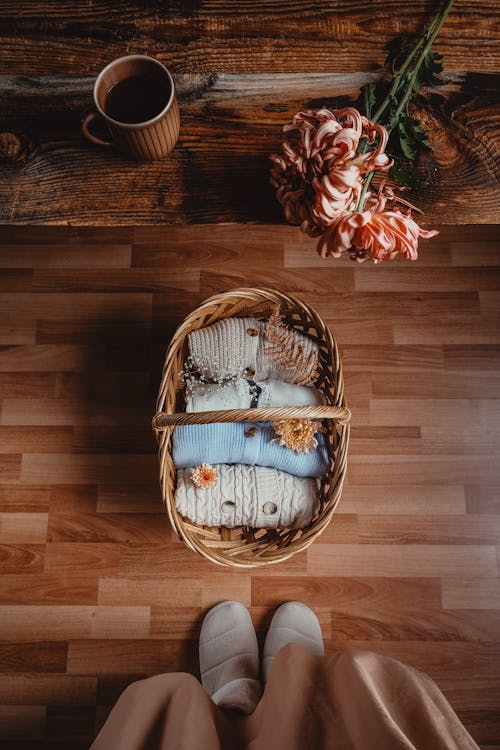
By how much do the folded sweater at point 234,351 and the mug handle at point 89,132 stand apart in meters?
0.37

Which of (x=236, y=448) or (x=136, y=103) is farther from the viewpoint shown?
(x=236, y=448)

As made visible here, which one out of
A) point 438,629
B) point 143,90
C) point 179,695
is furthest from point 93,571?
point 143,90

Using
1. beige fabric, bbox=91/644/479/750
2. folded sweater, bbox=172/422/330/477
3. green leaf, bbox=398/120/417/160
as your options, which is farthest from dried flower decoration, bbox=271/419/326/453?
green leaf, bbox=398/120/417/160

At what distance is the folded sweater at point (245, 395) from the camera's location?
0.99 metres

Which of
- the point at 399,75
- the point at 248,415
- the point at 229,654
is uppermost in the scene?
the point at 399,75

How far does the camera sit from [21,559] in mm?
1279

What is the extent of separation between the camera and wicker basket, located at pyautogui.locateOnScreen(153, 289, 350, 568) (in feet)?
3.17

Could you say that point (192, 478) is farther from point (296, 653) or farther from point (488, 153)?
point (488, 153)

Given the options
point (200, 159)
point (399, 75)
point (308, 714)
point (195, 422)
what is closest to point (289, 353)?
point (195, 422)

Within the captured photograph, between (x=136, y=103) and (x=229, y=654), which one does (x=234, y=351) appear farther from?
(x=229, y=654)

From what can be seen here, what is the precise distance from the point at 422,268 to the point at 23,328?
96cm

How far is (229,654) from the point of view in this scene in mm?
1186

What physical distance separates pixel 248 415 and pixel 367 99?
1.57ft

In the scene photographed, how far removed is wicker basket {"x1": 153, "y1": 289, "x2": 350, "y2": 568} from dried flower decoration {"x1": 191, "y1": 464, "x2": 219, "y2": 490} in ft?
0.17
